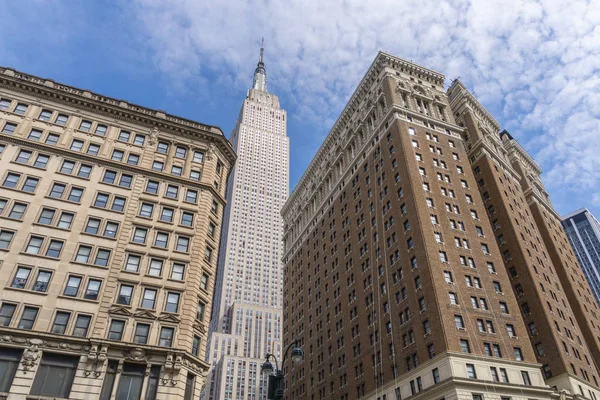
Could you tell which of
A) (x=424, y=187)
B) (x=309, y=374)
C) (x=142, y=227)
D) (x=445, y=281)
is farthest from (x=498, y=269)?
(x=142, y=227)

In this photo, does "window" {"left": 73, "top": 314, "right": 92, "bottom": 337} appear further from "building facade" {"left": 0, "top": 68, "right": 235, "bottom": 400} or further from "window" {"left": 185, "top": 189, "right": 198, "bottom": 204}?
"window" {"left": 185, "top": 189, "right": 198, "bottom": 204}

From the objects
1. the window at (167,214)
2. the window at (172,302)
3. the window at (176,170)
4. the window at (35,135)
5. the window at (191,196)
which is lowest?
the window at (172,302)

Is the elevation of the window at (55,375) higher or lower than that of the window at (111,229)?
lower

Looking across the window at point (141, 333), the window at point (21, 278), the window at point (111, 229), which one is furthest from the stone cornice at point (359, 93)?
the window at point (21, 278)

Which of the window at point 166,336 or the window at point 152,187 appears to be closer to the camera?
the window at point 166,336

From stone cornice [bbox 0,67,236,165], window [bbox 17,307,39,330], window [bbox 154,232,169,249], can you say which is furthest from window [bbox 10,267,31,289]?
stone cornice [bbox 0,67,236,165]

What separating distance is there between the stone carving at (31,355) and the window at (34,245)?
8349 mm

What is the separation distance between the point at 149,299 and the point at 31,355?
31.4 feet

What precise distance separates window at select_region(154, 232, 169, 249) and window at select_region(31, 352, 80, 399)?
12.4 meters

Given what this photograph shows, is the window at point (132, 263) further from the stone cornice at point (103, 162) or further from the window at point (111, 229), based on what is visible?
the stone cornice at point (103, 162)

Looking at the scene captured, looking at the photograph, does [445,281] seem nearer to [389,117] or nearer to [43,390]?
[389,117]

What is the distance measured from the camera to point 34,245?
131 ft

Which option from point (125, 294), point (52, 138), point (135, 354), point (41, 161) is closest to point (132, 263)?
point (125, 294)

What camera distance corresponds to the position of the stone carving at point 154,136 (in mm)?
51750
